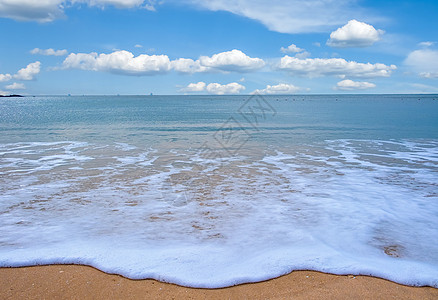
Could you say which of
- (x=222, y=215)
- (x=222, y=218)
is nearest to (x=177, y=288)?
(x=222, y=218)

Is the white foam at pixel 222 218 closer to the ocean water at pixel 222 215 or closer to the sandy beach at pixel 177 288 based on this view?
the ocean water at pixel 222 215

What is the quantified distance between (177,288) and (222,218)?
303cm

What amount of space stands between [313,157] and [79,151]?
Result: 44.5ft

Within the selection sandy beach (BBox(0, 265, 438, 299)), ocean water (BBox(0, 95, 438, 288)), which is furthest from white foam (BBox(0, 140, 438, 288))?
sandy beach (BBox(0, 265, 438, 299))

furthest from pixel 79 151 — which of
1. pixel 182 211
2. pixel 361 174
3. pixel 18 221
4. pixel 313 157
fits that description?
pixel 361 174

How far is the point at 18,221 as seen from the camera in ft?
25.0

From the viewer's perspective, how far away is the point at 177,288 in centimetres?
Answer: 502

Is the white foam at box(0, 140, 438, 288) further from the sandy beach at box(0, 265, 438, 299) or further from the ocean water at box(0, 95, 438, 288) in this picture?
the sandy beach at box(0, 265, 438, 299)

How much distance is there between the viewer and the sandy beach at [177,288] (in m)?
4.82

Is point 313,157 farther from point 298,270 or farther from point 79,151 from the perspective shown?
point 79,151

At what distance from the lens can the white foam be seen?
5.74 meters

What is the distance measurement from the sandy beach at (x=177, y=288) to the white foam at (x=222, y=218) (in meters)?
0.22

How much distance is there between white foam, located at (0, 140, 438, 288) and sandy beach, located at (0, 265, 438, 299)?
0.72 ft

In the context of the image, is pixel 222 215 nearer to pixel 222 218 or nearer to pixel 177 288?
pixel 222 218
